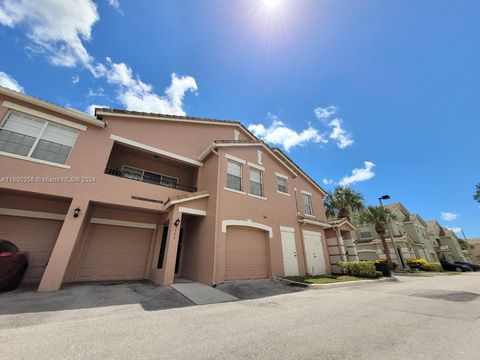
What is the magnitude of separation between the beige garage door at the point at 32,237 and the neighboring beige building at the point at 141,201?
0.12 feet

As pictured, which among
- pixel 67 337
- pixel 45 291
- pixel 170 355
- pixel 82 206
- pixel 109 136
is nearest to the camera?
pixel 170 355

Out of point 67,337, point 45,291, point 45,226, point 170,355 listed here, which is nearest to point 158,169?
point 45,226

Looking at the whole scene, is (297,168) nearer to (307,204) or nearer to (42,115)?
(307,204)

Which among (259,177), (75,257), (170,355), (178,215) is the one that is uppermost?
(259,177)

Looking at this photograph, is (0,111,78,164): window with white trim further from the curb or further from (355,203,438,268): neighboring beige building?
(355,203,438,268): neighboring beige building

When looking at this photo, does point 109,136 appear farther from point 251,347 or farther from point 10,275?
point 251,347

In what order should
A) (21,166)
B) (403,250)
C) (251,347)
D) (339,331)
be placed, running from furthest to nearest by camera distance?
(403,250) → (21,166) → (339,331) → (251,347)

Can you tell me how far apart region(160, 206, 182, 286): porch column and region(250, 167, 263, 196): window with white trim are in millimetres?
5048

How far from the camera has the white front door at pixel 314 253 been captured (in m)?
13.9

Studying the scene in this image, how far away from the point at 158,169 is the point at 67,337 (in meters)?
10.2

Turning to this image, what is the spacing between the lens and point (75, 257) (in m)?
9.56

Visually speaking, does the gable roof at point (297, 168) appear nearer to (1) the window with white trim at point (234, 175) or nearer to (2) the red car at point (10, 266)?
(1) the window with white trim at point (234, 175)

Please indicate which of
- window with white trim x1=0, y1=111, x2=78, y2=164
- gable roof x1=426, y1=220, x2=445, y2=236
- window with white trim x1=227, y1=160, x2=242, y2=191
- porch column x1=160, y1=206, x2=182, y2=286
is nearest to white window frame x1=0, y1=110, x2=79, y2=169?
window with white trim x1=0, y1=111, x2=78, y2=164

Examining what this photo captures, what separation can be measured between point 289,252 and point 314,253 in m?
2.82
